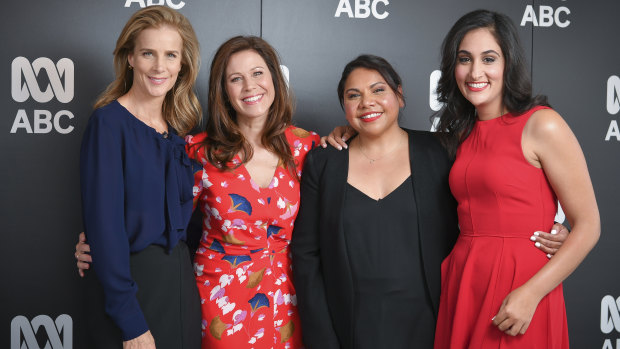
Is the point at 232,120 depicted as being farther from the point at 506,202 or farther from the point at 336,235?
the point at 506,202

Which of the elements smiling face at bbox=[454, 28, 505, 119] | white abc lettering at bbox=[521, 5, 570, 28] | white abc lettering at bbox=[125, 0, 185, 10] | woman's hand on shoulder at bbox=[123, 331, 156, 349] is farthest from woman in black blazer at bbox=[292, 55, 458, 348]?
white abc lettering at bbox=[521, 5, 570, 28]

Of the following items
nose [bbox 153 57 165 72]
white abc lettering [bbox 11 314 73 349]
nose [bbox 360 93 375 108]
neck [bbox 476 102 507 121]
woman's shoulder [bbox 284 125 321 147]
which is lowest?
white abc lettering [bbox 11 314 73 349]

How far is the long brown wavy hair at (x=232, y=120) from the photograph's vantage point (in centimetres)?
171

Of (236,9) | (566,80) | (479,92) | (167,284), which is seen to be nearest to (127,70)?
(167,284)

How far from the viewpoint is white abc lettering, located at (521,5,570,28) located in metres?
2.29

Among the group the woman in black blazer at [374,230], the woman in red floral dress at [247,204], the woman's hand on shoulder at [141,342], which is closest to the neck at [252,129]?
the woman in red floral dress at [247,204]

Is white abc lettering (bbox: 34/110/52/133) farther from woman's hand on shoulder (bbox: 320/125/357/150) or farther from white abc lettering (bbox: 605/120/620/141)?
white abc lettering (bbox: 605/120/620/141)

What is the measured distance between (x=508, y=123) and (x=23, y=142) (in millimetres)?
1784

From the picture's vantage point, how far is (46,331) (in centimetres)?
211

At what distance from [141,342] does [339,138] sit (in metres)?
0.86

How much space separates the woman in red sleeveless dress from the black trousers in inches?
29.0

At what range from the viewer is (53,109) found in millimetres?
2076

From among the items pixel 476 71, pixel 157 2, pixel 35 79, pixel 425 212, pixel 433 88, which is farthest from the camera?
pixel 433 88

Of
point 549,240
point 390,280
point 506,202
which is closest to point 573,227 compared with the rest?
point 549,240
